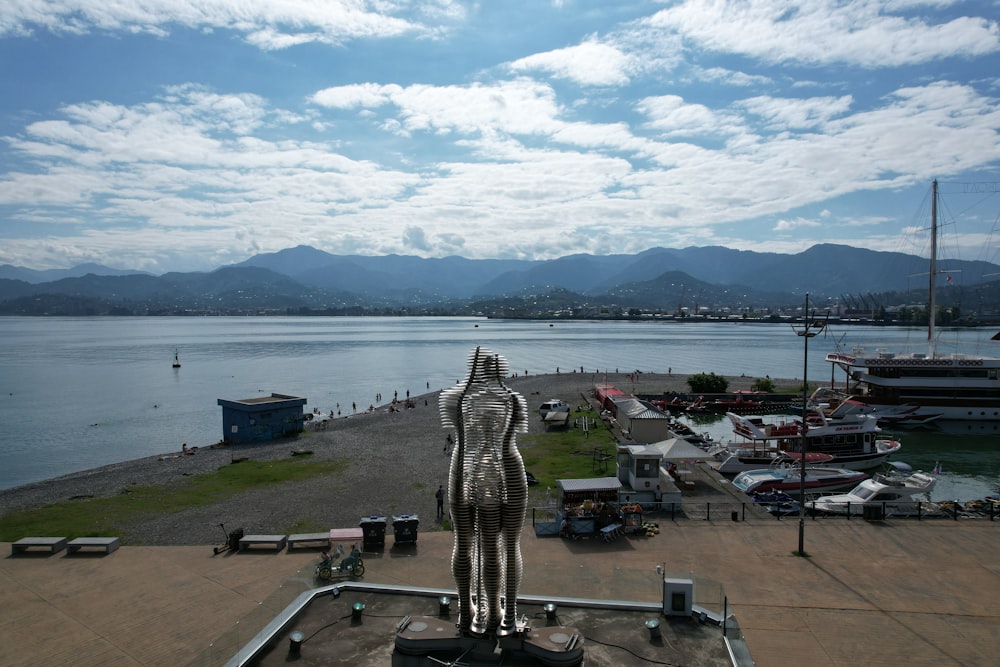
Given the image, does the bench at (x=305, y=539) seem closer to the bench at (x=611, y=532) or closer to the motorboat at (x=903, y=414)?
the bench at (x=611, y=532)

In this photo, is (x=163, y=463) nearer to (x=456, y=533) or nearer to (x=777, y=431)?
(x=456, y=533)

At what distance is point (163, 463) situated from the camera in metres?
35.4

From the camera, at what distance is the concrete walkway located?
1254 cm

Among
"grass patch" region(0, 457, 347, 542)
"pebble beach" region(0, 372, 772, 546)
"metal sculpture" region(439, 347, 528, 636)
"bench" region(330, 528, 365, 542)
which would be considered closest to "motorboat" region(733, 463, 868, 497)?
"pebble beach" region(0, 372, 772, 546)

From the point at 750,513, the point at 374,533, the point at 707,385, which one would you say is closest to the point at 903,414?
the point at 707,385

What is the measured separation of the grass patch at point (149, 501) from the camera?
21.5 m

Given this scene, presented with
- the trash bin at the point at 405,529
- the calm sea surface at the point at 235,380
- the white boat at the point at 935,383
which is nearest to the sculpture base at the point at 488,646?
the trash bin at the point at 405,529

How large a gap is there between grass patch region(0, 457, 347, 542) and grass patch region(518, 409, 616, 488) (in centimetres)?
941

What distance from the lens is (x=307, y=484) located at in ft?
88.0

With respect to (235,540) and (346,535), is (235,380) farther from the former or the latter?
(346,535)

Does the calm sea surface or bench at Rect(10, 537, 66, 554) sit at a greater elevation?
bench at Rect(10, 537, 66, 554)

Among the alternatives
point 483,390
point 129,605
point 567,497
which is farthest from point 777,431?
point 129,605

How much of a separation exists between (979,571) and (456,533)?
46.5 ft

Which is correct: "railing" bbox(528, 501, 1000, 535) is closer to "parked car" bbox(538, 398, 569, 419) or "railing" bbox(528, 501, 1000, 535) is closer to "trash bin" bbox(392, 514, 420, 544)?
"trash bin" bbox(392, 514, 420, 544)
